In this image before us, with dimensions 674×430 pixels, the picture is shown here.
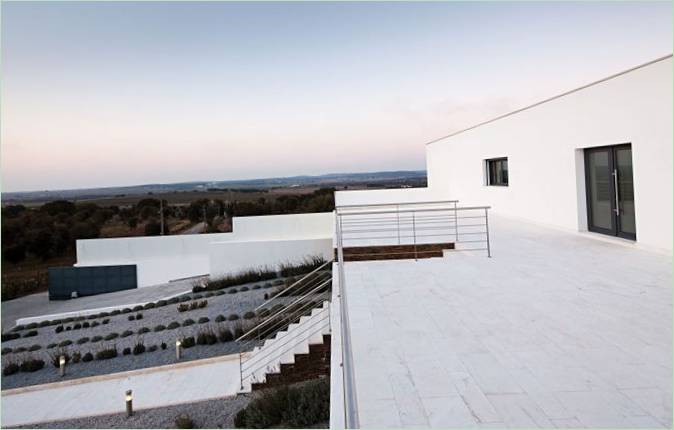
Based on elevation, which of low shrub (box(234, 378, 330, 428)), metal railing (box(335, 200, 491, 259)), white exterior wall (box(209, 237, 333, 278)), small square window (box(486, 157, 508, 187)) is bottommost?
low shrub (box(234, 378, 330, 428))

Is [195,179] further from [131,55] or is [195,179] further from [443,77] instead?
[443,77]

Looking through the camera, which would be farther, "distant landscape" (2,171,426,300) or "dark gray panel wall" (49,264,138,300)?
"distant landscape" (2,171,426,300)

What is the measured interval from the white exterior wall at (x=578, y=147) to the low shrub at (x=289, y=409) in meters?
4.46

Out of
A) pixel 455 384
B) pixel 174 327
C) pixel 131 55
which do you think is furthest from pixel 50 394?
pixel 131 55

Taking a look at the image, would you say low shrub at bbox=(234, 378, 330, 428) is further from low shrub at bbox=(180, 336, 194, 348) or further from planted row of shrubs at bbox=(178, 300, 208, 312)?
planted row of shrubs at bbox=(178, 300, 208, 312)

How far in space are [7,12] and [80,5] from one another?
1.96 meters

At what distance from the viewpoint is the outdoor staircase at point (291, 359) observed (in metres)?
5.91

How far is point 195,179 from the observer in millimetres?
30719

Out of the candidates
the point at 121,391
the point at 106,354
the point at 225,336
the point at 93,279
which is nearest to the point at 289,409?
the point at 121,391

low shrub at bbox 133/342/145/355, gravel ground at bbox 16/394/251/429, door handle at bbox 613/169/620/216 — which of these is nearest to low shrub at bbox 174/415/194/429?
gravel ground at bbox 16/394/251/429

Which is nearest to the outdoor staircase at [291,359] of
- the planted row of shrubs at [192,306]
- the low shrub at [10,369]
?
the planted row of shrubs at [192,306]

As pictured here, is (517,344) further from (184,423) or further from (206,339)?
(206,339)

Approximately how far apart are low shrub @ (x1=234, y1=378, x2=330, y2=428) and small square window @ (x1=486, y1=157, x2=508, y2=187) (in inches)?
300

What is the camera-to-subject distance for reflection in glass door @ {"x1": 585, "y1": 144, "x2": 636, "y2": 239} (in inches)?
237
